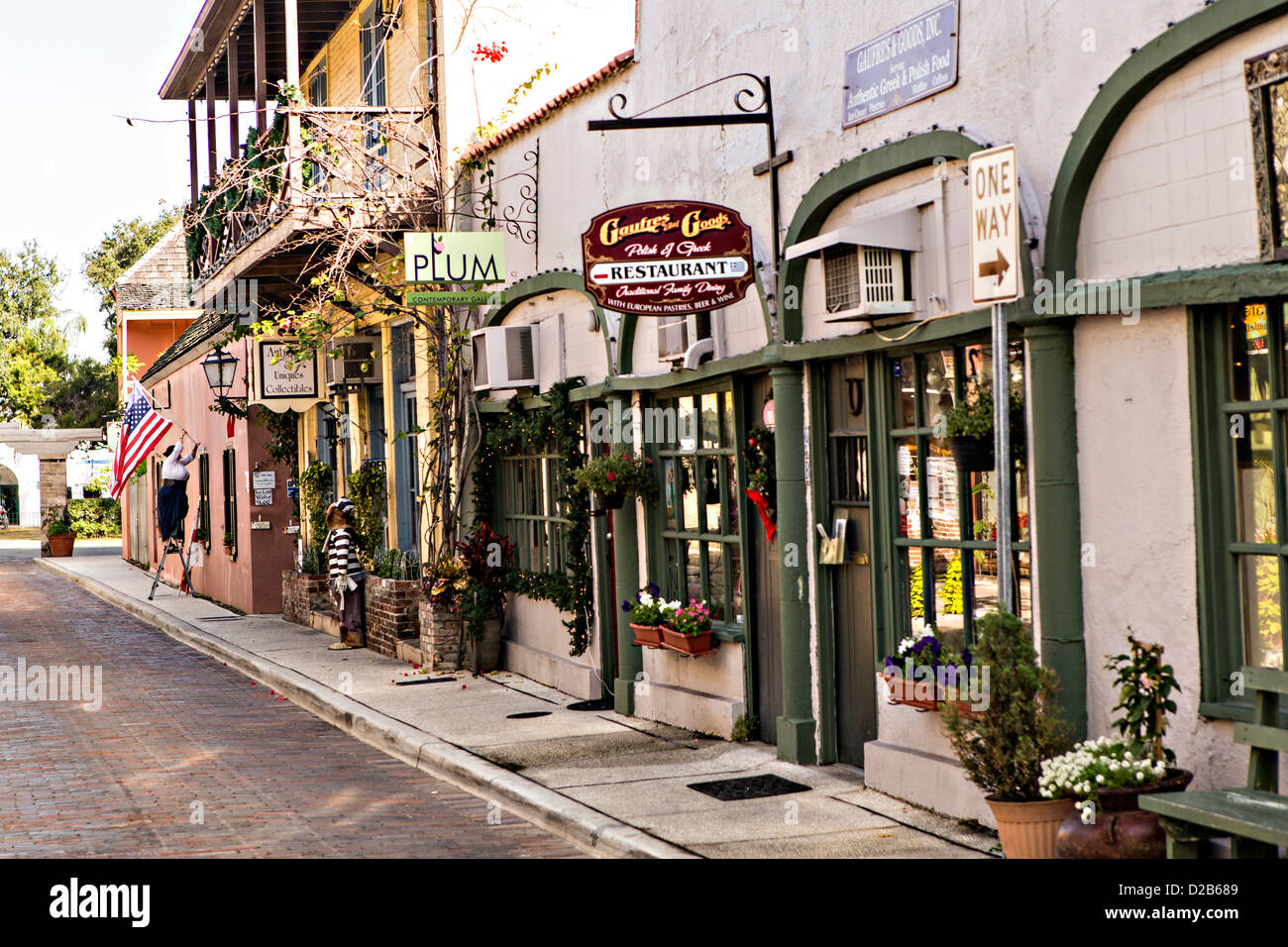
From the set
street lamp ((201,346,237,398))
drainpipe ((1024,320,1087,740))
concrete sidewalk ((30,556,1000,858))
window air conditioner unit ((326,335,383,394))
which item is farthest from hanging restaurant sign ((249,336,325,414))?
drainpipe ((1024,320,1087,740))

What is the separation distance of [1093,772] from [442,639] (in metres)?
8.46

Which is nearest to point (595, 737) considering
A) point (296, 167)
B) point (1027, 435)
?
point (1027, 435)

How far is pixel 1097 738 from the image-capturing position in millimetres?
6219

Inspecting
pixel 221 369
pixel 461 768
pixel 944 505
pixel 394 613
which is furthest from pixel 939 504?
pixel 221 369

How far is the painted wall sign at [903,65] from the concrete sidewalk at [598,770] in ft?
12.7

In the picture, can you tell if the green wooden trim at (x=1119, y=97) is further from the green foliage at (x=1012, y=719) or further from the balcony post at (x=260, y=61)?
the balcony post at (x=260, y=61)

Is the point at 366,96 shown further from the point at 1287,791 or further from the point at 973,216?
the point at 1287,791

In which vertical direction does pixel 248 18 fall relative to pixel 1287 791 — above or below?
above

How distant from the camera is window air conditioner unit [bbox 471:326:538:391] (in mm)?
12617

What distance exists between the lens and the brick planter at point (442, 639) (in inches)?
533

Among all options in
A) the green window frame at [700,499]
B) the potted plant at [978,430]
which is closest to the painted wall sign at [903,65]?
the potted plant at [978,430]

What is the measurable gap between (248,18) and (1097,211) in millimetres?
14274

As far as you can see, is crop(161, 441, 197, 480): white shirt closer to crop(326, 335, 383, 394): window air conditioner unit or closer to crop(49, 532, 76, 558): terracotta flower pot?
crop(326, 335, 383, 394): window air conditioner unit

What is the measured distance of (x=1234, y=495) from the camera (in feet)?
19.7
